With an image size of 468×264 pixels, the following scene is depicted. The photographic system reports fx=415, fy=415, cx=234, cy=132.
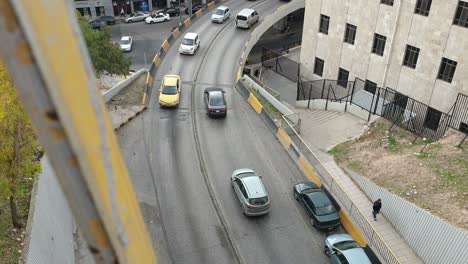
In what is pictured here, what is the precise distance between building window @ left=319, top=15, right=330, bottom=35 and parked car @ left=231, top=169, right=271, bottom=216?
19.6 meters

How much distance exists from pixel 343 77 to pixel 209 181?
18.3m

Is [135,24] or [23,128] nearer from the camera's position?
[23,128]

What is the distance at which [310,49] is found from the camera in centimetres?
3922

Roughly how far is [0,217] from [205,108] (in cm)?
1754

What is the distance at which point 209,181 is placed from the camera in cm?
2475

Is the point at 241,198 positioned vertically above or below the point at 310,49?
below

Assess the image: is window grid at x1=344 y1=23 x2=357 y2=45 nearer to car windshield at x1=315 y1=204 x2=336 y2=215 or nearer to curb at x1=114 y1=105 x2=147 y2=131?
curb at x1=114 y1=105 x2=147 y2=131

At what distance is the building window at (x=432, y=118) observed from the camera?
30.5 meters

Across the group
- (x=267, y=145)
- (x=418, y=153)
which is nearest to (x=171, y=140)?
(x=267, y=145)

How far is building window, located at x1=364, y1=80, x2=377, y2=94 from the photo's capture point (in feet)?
112

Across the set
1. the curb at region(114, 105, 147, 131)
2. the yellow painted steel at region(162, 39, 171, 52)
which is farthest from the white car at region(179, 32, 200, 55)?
the curb at region(114, 105, 147, 131)

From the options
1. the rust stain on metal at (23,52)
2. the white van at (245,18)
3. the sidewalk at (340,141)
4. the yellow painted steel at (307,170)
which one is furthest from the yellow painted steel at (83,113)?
the white van at (245,18)

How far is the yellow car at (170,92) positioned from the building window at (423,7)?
1846 centimetres

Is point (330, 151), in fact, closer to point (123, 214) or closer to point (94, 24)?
point (123, 214)
